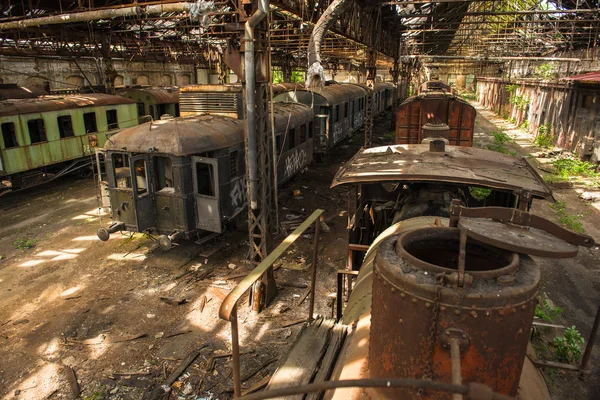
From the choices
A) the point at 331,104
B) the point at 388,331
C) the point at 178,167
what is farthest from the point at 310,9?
the point at 388,331

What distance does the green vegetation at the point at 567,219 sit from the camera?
1147cm

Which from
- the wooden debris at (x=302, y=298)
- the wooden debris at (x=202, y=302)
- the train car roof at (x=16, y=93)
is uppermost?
the train car roof at (x=16, y=93)

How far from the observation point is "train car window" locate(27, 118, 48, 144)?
14.8 metres

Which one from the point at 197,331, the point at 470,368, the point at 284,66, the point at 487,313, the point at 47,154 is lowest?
the point at 197,331

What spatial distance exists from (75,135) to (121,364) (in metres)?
13.5

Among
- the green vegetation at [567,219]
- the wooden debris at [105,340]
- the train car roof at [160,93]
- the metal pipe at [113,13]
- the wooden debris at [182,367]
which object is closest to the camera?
the wooden debris at [182,367]

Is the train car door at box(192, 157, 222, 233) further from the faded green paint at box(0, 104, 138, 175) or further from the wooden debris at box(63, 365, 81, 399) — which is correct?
the faded green paint at box(0, 104, 138, 175)

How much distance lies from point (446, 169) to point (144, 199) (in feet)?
22.5

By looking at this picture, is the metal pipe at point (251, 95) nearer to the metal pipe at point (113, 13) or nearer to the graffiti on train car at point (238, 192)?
the metal pipe at point (113, 13)

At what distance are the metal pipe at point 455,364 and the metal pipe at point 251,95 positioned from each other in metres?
6.05

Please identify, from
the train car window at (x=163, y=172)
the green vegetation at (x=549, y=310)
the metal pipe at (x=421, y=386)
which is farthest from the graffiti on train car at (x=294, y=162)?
the metal pipe at (x=421, y=386)

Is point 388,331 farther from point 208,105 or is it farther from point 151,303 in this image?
point 208,105

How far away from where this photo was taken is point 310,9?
11336mm

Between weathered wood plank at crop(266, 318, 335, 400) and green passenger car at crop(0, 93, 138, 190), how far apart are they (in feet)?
37.3
